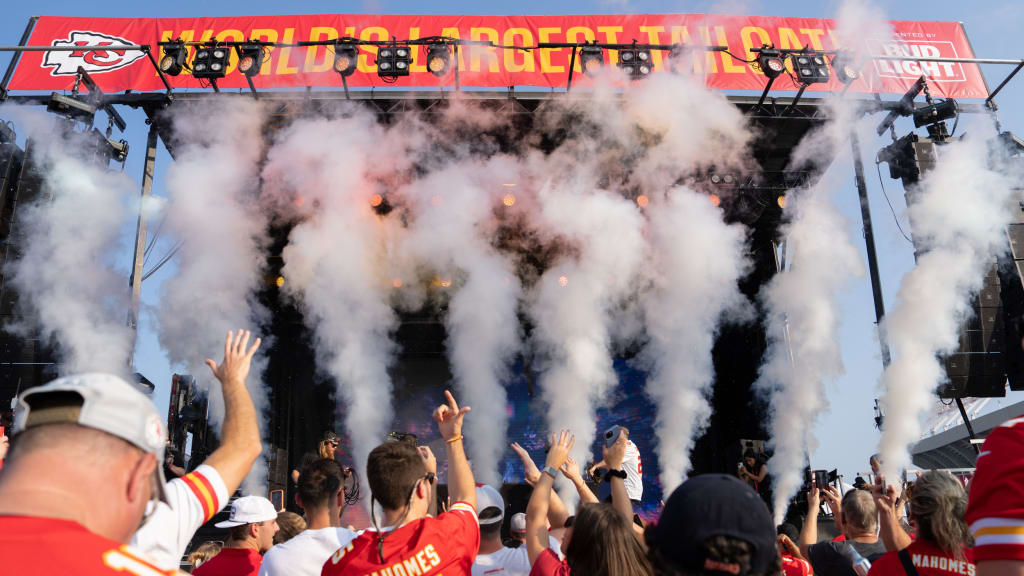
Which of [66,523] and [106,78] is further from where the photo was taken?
[106,78]

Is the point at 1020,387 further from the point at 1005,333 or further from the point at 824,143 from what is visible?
the point at 824,143

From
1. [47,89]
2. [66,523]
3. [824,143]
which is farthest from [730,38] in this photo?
[66,523]

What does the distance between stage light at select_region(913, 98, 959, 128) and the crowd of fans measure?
31.1ft

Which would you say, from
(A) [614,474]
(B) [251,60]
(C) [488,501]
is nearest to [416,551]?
(C) [488,501]

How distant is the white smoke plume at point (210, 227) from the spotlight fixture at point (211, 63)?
1.13m

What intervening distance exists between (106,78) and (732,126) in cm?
974

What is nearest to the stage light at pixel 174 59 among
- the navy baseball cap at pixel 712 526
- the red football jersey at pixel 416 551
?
the red football jersey at pixel 416 551

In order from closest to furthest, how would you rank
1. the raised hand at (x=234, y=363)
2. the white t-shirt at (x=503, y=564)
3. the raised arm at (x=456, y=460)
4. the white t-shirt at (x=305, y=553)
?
1. the raised hand at (x=234, y=363)
2. the raised arm at (x=456, y=460)
3. the white t-shirt at (x=305, y=553)
4. the white t-shirt at (x=503, y=564)

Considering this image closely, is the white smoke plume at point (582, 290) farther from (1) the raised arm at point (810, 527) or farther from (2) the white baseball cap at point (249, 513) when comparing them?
(2) the white baseball cap at point (249, 513)

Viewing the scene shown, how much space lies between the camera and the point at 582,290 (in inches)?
504

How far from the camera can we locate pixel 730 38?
11336mm

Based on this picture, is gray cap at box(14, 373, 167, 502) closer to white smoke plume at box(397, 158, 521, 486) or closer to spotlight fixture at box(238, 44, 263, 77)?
spotlight fixture at box(238, 44, 263, 77)

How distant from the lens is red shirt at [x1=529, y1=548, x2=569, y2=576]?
8.25ft

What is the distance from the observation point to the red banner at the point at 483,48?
Result: 10859mm
